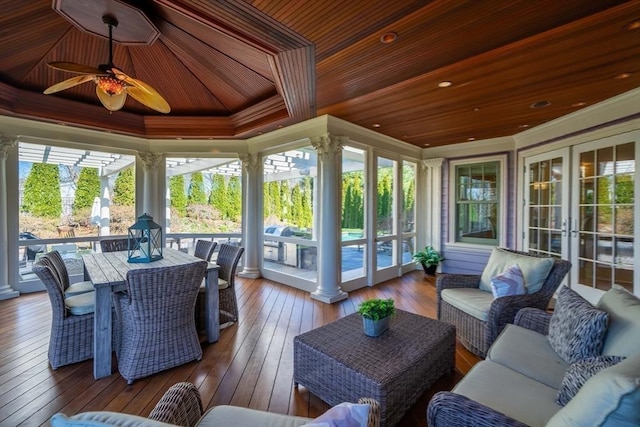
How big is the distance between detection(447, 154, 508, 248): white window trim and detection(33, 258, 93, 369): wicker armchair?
569 cm

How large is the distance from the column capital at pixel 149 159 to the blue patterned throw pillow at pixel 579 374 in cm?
606

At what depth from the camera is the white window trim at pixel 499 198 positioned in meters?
5.30

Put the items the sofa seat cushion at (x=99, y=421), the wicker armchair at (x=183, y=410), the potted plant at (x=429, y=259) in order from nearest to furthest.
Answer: the sofa seat cushion at (x=99, y=421) → the wicker armchair at (x=183, y=410) → the potted plant at (x=429, y=259)

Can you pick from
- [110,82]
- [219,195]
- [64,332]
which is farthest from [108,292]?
[219,195]

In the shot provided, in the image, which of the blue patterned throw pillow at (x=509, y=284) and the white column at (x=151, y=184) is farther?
the white column at (x=151, y=184)

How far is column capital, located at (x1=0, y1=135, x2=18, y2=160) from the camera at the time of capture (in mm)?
4242

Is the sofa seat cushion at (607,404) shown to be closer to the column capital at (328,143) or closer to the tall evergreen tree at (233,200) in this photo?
the column capital at (328,143)

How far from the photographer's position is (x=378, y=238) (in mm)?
5145

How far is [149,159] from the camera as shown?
17.7 feet

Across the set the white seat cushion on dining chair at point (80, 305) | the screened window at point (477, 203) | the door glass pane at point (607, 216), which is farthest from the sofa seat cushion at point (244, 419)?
the screened window at point (477, 203)

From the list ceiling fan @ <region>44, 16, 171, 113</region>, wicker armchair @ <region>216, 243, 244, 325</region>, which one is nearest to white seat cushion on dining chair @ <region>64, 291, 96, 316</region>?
wicker armchair @ <region>216, 243, 244, 325</region>

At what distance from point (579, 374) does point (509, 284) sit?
4.71 ft

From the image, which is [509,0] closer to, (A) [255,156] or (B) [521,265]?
(B) [521,265]

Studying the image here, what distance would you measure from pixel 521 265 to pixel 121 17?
4280mm
